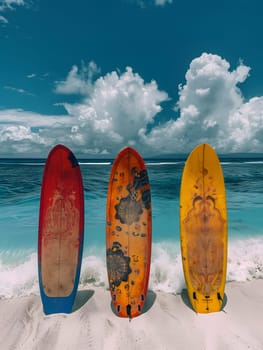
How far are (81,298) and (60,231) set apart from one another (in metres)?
1.16

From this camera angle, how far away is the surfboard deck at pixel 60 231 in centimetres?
342

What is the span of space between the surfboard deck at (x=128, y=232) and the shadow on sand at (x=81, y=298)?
565 millimetres

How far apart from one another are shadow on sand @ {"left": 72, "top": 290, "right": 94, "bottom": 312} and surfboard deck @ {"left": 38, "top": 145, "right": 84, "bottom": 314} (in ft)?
0.47

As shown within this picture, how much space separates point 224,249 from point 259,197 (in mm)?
10416

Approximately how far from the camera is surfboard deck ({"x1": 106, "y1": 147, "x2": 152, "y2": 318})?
3361 mm

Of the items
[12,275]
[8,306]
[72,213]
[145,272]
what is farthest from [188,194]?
[12,275]

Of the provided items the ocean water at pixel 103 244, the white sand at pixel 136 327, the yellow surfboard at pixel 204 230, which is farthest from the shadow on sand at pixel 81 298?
the yellow surfboard at pixel 204 230

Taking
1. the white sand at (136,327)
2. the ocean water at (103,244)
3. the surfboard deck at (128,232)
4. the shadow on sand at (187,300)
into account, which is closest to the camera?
the white sand at (136,327)

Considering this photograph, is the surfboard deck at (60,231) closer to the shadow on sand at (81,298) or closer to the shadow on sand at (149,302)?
the shadow on sand at (81,298)

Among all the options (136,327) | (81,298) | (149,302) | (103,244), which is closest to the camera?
(136,327)

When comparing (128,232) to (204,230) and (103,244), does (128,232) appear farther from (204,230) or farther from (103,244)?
(103,244)

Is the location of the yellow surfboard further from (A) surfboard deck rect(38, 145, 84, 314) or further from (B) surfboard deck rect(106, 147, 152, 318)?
(A) surfboard deck rect(38, 145, 84, 314)

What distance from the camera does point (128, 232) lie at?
3.46 meters

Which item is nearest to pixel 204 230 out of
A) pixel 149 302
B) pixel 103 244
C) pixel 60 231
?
pixel 149 302
